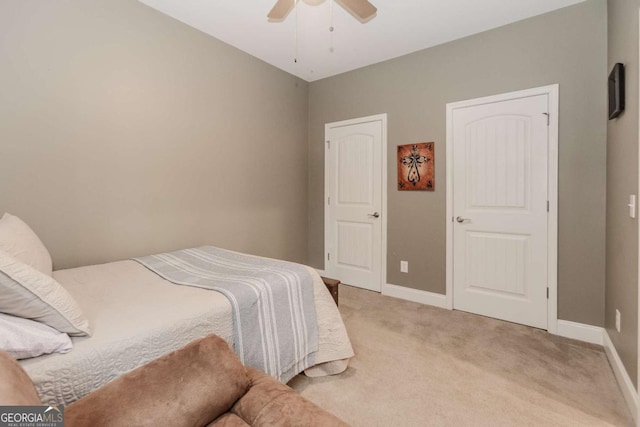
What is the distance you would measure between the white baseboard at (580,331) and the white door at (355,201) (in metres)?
1.67

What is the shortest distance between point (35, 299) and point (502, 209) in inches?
125

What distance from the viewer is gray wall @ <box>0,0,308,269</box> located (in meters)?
1.92

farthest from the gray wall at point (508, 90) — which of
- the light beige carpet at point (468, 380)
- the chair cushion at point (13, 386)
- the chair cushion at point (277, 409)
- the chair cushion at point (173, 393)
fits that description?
the chair cushion at point (13, 386)

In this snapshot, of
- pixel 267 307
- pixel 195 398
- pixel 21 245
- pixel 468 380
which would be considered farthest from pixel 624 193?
pixel 21 245

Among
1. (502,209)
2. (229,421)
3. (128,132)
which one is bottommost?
(229,421)

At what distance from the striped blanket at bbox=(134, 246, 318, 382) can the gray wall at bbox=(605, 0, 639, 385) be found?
174 cm

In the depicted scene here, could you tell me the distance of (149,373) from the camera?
38.9 inches

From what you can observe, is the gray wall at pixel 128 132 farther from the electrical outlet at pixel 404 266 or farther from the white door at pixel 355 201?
the electrical outlet at pixel 404 266

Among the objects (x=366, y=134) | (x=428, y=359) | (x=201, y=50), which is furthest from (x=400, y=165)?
(x=201, y=50)

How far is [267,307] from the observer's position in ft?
5.32

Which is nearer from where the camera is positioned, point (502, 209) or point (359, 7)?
point (359, 7)

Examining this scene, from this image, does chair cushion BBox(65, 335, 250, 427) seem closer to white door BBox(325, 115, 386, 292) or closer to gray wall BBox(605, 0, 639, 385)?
gray wall BBox(605, 0, 639, 385)

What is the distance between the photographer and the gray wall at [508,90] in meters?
2.36

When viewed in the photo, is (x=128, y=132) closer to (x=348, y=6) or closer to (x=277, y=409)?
(x=348, y=6)
